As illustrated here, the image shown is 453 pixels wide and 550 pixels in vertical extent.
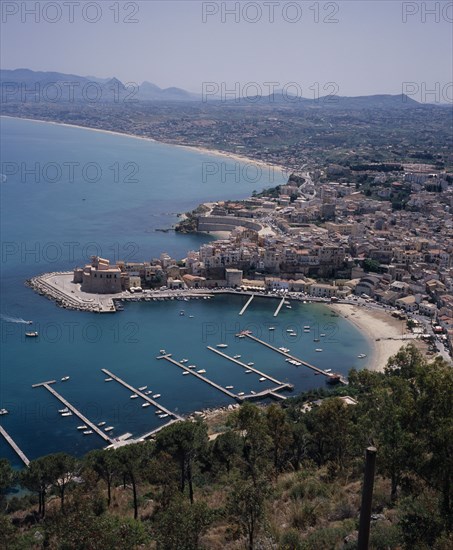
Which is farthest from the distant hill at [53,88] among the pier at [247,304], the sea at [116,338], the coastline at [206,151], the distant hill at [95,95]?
the pier at [247,304]

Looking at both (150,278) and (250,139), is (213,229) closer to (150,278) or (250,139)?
(150,278)

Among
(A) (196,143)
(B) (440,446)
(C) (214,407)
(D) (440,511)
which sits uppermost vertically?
(A) (196,143)

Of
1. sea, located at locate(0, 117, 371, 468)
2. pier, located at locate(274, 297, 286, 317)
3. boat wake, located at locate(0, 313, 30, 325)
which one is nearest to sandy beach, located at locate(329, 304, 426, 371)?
sea, located at locate(0, 117, 371, 468)

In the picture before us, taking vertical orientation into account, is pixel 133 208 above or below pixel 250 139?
below

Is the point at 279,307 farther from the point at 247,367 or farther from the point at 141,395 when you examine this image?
the point at 141,395

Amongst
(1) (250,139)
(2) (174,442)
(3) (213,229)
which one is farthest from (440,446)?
(1) (250,139)

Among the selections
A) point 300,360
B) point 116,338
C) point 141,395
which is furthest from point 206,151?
point 141,395

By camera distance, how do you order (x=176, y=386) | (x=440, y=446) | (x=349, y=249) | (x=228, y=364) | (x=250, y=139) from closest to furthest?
1. (x=440, y=446)
2. (x=176, y=386)
3. (x=228, y=364)
4. (x=349, y=249)
5. (x=250, y=139)
